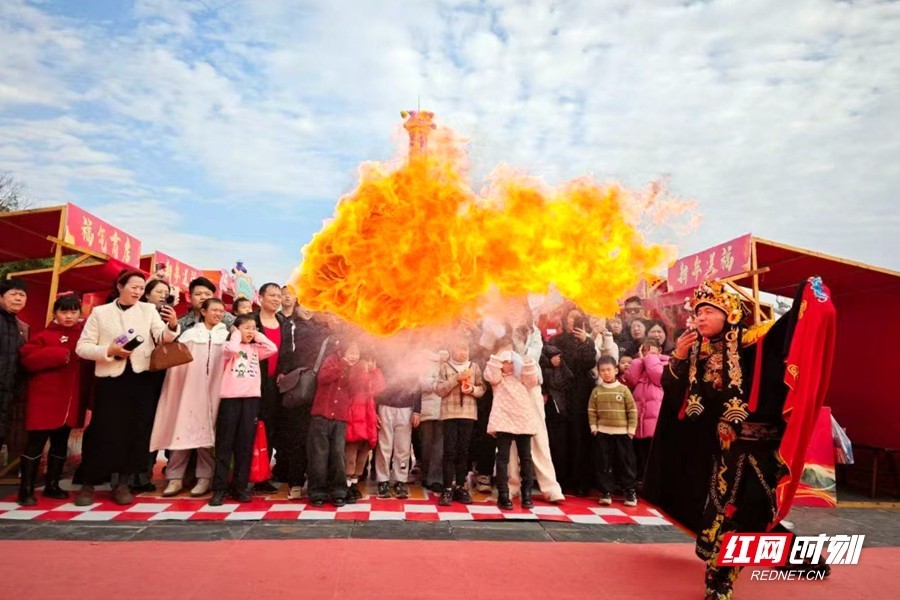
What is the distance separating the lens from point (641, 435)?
6.29 meters

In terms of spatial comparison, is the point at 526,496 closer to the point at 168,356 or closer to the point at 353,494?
the point at 353,494

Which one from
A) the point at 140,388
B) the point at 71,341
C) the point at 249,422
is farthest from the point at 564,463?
the point at 71,341

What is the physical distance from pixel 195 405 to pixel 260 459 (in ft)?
2.74

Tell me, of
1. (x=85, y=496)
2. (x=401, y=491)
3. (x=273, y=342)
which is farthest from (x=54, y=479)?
(x=401, y=491)

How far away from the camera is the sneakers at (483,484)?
618 cm

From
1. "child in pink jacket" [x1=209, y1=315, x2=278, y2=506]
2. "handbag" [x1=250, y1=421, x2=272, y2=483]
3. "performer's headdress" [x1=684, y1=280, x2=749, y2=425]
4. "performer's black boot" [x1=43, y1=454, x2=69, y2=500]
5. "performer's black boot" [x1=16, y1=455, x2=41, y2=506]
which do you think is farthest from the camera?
"handbag" [x1=250, y1=421, x2=272, y2=483]

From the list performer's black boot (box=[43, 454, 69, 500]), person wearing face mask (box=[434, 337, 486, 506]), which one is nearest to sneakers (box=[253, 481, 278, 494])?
performer's black boot (box=[43, 454, 69, 500])

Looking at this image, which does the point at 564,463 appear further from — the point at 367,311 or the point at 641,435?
the point at 367,311

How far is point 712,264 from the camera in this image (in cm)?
801

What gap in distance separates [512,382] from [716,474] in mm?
2478

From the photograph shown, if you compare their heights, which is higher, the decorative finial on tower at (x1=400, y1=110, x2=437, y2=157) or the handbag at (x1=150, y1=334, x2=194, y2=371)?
the decorative finial on tower at (x1=400, y1=110, x2=437, y2=157)

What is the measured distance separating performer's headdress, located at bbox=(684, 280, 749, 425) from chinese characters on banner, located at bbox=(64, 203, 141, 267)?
6.94 meters

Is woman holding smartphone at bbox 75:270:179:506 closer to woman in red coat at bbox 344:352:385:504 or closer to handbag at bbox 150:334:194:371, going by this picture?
handbag at bbox 150:334:194:371

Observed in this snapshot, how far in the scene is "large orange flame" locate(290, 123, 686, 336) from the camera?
5.32 metres
